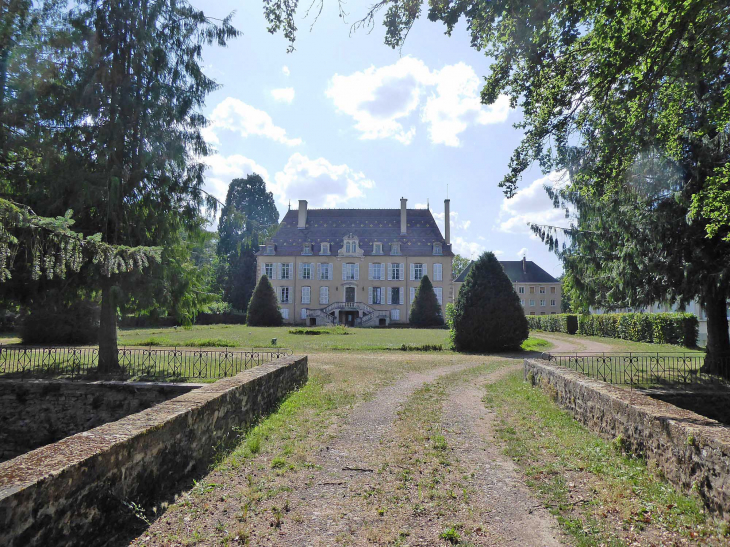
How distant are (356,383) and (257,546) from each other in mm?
7426

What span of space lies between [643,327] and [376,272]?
2718 centimetres

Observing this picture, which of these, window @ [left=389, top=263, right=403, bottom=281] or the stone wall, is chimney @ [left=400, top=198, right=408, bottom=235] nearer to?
window @ [left=389, top=263, right=403, bottom=281]

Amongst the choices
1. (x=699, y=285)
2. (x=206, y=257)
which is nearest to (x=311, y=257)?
(x=206, y=257)

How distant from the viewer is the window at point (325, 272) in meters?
48.0

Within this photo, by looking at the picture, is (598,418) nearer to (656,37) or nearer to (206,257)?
(656,37)

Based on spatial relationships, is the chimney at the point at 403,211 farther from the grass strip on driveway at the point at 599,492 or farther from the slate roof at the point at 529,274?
the grass strip on driveway at the point at 599,492

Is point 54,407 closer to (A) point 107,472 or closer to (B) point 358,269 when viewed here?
(A) point 107,472

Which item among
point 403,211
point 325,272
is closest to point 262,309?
point 325,272

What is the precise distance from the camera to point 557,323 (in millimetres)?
37781

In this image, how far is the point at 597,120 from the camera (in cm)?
888

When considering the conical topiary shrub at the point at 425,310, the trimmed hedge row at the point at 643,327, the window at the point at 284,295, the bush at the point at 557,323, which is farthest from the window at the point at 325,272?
the trimmed hedge row at the point at 643,327

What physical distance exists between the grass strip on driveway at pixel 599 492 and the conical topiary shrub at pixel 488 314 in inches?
452

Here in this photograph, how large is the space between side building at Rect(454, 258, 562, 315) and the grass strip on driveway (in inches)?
2399

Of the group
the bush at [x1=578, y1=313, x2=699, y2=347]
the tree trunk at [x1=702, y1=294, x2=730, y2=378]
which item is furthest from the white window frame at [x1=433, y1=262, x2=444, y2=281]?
the tree trunk at [x1=702, y1=294, x2=730, y2=378]
